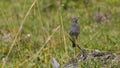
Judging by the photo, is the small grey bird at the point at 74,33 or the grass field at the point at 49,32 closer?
the small grey bird at the point at 74,33

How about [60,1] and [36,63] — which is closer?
[36,63]

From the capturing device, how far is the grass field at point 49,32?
6117 millimetres

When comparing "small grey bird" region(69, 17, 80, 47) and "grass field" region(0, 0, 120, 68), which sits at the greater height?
"small grey bird" region(69, 17, 80, 47)

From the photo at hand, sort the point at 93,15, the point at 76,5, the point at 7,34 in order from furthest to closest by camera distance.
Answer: the point at 76,5
the point at 93,15
the point at 7,34

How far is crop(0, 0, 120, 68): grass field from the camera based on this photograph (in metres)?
6.12

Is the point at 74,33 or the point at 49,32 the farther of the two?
the point at 49,32

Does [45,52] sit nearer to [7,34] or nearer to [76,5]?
[7,34]

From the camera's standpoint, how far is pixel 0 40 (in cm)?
761

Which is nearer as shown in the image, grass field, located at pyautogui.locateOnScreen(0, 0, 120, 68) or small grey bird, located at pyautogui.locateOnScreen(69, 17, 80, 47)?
small grey bird, located at pyautogui.locateOnScreen(69, 17, 80, 47)

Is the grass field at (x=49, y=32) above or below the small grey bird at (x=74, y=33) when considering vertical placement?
below

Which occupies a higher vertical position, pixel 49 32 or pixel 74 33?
pixel 74 33

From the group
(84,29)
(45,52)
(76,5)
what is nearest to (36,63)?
(45,52)

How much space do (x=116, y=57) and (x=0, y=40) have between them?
286cm

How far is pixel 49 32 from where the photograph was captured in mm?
8414
